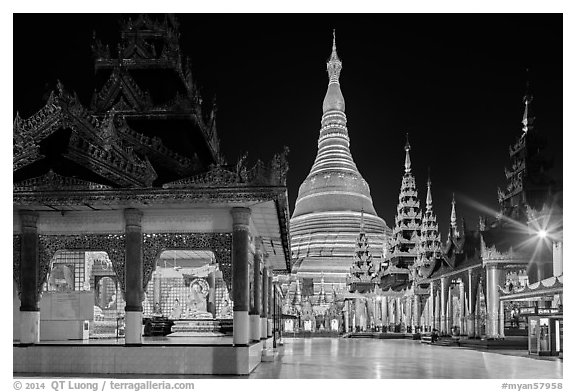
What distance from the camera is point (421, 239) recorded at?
48.4 m

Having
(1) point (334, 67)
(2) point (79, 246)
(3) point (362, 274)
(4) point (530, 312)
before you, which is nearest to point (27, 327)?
(2) point (79, 246)

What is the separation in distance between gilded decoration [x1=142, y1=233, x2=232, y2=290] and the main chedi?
57.1 metres

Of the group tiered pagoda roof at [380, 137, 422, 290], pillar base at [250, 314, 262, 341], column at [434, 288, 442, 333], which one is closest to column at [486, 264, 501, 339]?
column at [434, 288, 442, 333]

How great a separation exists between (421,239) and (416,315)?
736cm

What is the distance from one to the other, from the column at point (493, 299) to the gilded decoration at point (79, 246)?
54.4 feet

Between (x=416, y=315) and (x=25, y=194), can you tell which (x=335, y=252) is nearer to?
(x=416, y=315)

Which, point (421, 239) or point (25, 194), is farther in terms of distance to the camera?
point (421, 239)

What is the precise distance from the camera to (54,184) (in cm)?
1437

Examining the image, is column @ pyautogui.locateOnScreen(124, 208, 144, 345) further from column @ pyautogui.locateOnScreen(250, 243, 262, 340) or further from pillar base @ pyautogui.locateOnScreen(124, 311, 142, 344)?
column @ pyautogui.locateOnScreen(250, 243, 262, 340)

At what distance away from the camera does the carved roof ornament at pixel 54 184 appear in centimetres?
1432
